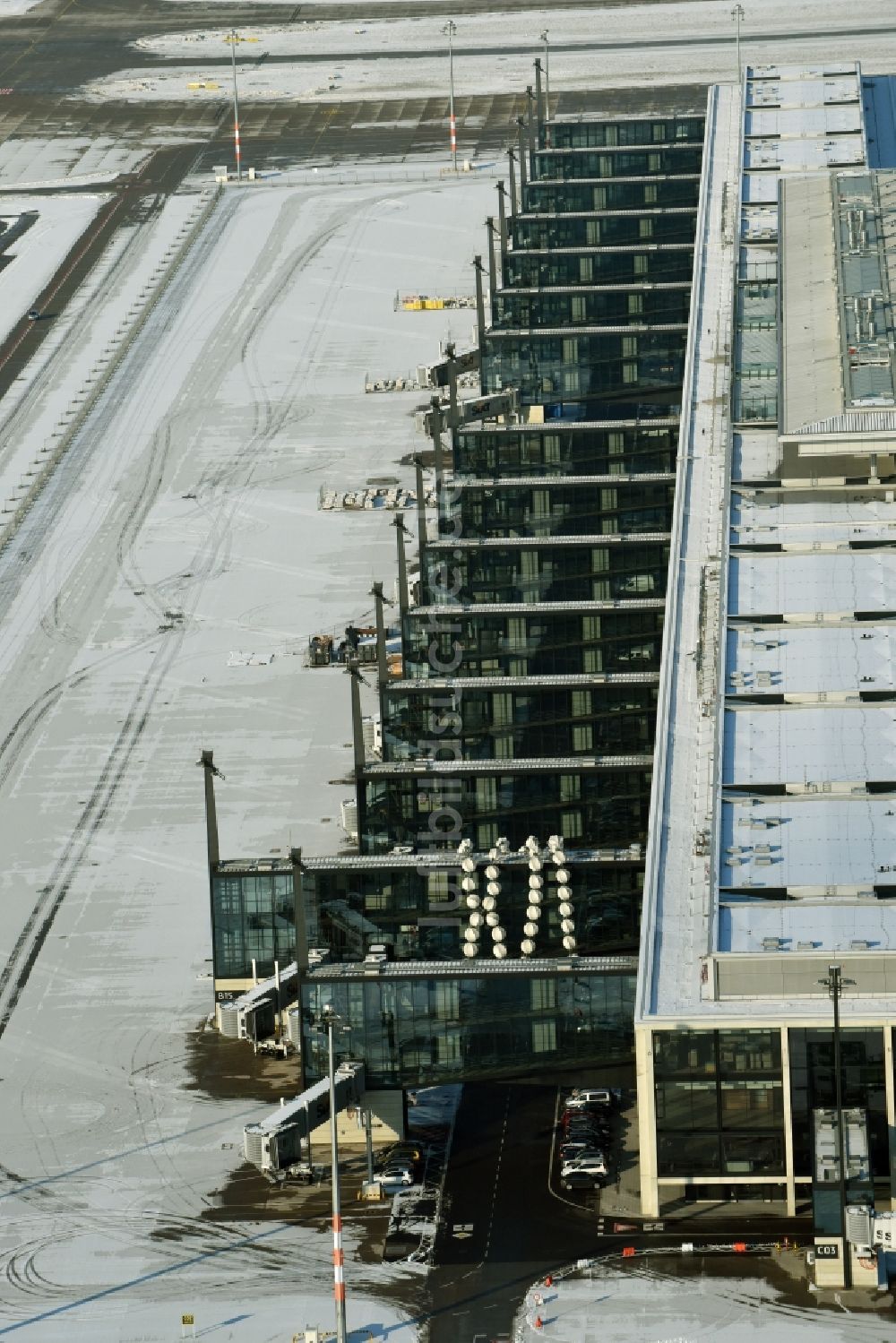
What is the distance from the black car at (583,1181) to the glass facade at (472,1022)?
264 inches

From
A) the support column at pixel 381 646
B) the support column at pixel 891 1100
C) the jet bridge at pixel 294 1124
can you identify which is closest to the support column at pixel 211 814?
the jet bridge at pixel 294 1124

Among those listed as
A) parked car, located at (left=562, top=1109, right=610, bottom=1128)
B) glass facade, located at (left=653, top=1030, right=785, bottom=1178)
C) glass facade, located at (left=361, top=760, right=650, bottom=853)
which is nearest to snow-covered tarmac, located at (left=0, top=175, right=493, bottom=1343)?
glass facade, located at (left=361, top=760, right=650, bottom=853)

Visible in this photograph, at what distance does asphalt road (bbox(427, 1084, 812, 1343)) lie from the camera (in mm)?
112125

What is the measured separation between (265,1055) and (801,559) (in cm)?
3622

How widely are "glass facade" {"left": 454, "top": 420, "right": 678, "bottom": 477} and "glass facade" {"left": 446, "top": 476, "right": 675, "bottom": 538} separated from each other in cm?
750

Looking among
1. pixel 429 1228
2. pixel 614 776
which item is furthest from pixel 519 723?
pixel 429 1228

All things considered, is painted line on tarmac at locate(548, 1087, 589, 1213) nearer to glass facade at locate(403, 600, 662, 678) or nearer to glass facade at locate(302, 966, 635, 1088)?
glass facade at locate(302, 966, 635, 1088)

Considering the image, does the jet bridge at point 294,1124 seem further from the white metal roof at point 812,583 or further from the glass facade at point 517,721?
the white metal roof at point 812,583

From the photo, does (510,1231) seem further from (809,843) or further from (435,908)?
(809,843)

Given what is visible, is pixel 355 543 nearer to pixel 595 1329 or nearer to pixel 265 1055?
pixel 265 1055

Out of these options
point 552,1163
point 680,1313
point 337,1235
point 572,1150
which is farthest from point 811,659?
point 337,1235

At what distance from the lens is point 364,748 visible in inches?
6476

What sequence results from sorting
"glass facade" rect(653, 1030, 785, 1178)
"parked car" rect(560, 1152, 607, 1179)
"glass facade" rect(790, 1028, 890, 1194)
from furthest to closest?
"parked car" rect(560, 1152, 607, 1179) < "glass facade" rect(653, 1030, 785, 1178) < "glass facade" rect(790, 1028, 890, 1194)

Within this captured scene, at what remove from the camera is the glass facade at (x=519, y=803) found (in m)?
140
